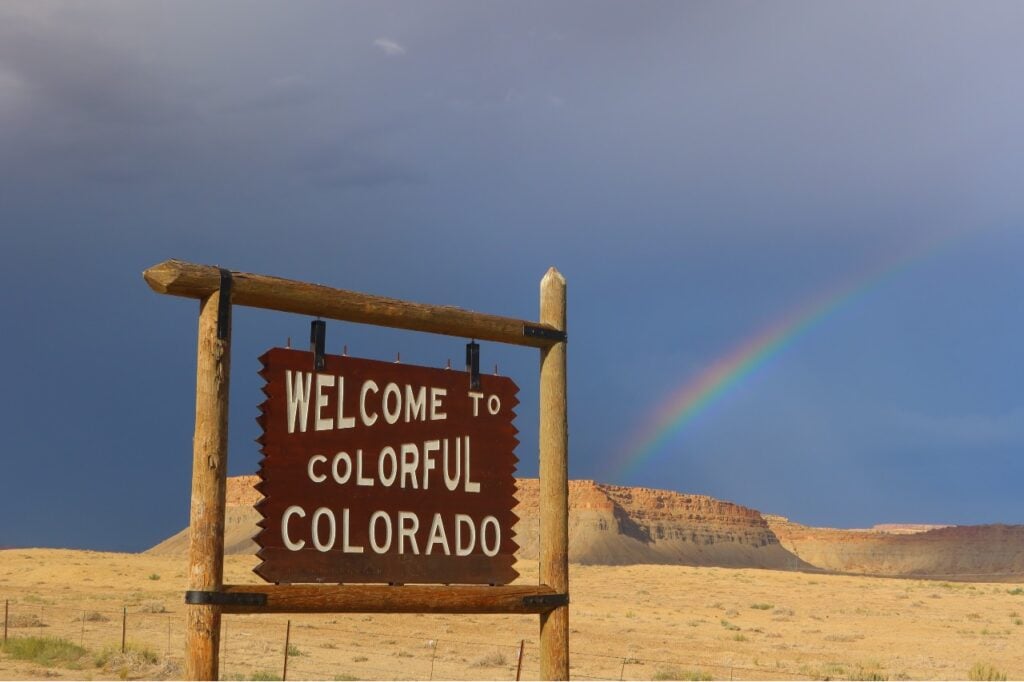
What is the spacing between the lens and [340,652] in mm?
23750

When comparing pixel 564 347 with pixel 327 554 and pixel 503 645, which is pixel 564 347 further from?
pixel 503 645

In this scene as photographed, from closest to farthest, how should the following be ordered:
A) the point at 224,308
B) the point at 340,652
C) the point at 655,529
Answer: the point at 224,308 → the point at 340,652 → the point at 655,529

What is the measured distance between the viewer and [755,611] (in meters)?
42.9

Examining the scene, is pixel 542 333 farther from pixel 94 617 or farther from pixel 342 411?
pixel 94 617

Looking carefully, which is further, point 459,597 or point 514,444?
point 514,444

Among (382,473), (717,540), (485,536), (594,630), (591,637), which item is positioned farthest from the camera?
(717,540)

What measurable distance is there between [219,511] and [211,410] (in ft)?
1.65

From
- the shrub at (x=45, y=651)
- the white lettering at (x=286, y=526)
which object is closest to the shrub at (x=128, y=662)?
the shrub at (x=45, y=651)

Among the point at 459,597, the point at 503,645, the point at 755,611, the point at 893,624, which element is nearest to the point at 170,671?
the point at 503,645

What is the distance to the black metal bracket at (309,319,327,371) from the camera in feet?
18.4

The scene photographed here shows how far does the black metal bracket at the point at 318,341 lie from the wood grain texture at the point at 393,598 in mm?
1156

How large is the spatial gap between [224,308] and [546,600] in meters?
2.58

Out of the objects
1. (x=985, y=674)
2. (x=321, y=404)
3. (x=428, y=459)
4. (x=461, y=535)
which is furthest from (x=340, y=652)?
(x=321, y=404)

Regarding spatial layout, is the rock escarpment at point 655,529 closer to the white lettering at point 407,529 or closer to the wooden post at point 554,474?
the wooden post at point 554,474
